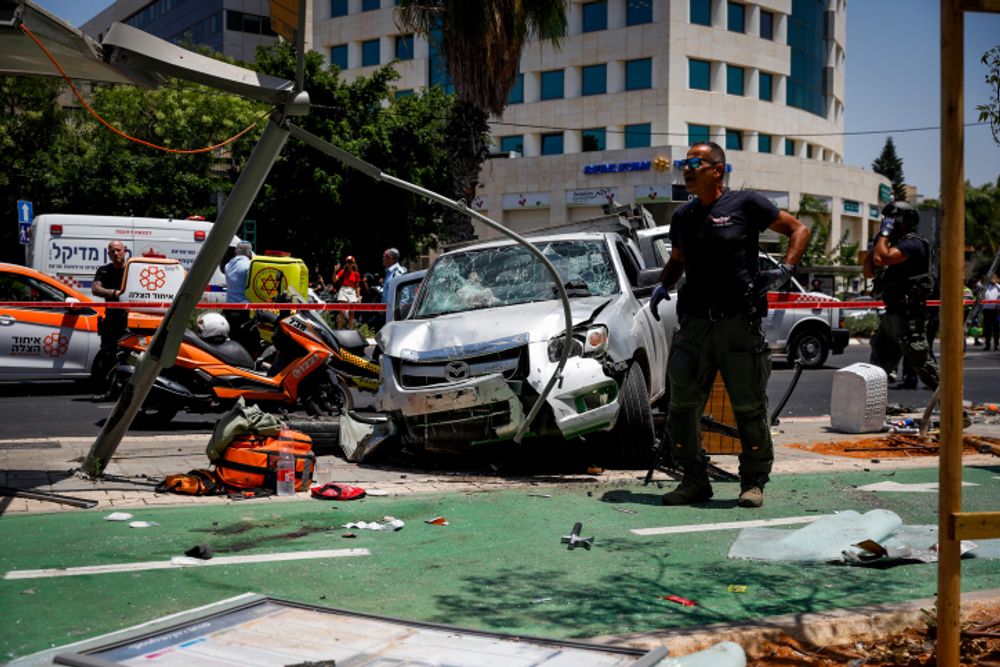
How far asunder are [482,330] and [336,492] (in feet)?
5.50

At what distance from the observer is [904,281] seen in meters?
10.3

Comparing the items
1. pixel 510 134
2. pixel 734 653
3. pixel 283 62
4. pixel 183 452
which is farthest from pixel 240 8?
pixel 734 653

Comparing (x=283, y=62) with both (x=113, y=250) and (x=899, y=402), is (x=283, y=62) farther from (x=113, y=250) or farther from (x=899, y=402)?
(x=899, y=402)

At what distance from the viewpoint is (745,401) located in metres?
6.54

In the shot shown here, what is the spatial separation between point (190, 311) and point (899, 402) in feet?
33.2

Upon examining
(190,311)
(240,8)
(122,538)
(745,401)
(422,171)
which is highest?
(240,8)

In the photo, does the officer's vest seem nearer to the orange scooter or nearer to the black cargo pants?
the black cargo pants

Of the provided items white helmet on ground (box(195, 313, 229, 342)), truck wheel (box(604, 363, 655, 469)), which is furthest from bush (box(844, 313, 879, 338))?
truck wheel (box(604, 363, 655, 469))

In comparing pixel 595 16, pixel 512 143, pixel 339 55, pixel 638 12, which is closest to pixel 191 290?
pixel 638 12

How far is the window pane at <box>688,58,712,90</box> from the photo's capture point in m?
48.3

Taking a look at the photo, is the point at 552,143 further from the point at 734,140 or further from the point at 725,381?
the point at 725,381

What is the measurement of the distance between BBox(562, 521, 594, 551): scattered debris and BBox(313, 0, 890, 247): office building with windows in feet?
134

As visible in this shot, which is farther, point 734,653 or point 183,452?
point 183,452

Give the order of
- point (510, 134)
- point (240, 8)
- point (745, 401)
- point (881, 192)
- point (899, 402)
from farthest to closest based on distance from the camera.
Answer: point (240, 8)
point (881, 192)
point (510, 134)
point (899, 402)
point (745, 401)
